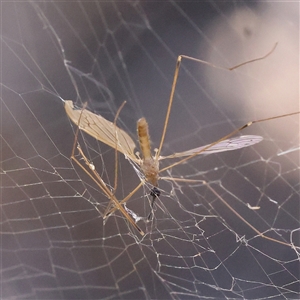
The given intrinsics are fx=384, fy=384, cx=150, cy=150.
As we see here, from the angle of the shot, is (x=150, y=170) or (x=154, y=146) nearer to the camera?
(x=150, y=170)

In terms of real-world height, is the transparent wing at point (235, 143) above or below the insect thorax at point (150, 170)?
above

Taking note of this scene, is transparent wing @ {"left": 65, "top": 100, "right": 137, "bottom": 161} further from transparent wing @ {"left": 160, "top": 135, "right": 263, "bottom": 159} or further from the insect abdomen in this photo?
transparent wing @ {"left": 160, "top": 135, "right": 263, "bottom": 159}

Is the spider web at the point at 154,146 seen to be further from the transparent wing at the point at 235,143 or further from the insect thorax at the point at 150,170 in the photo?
the transparent wing at the point at 235,143

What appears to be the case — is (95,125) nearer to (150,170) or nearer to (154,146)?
(150,170)

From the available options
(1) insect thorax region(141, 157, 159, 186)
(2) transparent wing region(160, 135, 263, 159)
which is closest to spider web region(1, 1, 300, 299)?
(1) insect thorax region(141, 157, 159, 186)

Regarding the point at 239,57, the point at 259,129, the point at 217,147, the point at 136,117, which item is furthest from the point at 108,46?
the point at 217,147

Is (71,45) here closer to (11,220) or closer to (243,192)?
(11,220)

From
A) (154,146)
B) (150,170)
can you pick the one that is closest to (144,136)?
(150,170)

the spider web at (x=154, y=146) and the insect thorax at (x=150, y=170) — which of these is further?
the spider web at (x=154, y=146)

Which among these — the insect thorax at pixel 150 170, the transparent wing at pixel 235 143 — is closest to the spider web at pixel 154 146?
the insect thorax at pixel 150 170

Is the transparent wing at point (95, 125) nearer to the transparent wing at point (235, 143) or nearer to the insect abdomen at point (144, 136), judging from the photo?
the insect abdomen at point (144, 136)
